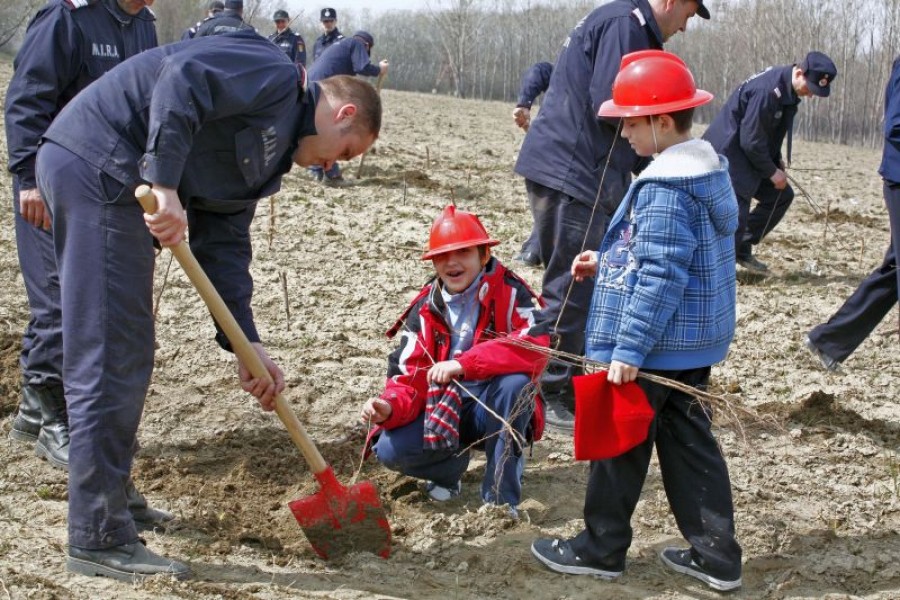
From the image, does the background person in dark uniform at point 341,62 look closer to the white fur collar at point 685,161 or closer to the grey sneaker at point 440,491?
the grey sneaker at point 440,491

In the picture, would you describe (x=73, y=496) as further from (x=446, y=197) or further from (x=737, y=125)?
(x=446, y=197)

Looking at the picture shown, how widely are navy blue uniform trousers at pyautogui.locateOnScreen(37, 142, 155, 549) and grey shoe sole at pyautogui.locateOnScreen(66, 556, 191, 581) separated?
0.23 ft

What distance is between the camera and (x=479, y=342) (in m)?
4.19

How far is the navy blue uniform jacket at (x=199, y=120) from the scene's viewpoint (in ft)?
9.98

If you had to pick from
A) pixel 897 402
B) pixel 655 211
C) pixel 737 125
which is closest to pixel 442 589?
pixel 655 211

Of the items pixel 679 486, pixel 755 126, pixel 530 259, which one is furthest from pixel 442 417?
pixel 755 126

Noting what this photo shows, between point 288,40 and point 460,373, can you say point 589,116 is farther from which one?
point 288,40

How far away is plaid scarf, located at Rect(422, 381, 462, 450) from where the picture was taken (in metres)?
4.11

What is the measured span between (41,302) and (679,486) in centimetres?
287

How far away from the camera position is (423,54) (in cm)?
4722

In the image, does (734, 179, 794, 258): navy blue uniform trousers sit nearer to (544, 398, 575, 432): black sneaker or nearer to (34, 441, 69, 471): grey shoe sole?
(544, 398, 575, 432): black sneaker

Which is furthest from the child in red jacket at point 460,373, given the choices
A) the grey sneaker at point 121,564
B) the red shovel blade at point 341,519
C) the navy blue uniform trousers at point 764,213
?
the navy blue uniform trousers at point 764,213

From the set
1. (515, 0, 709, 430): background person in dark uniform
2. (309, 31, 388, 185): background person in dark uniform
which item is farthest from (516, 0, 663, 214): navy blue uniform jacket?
(309, 31, 388, 185): background person in dark uniform

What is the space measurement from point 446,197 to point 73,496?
7.60 meters
